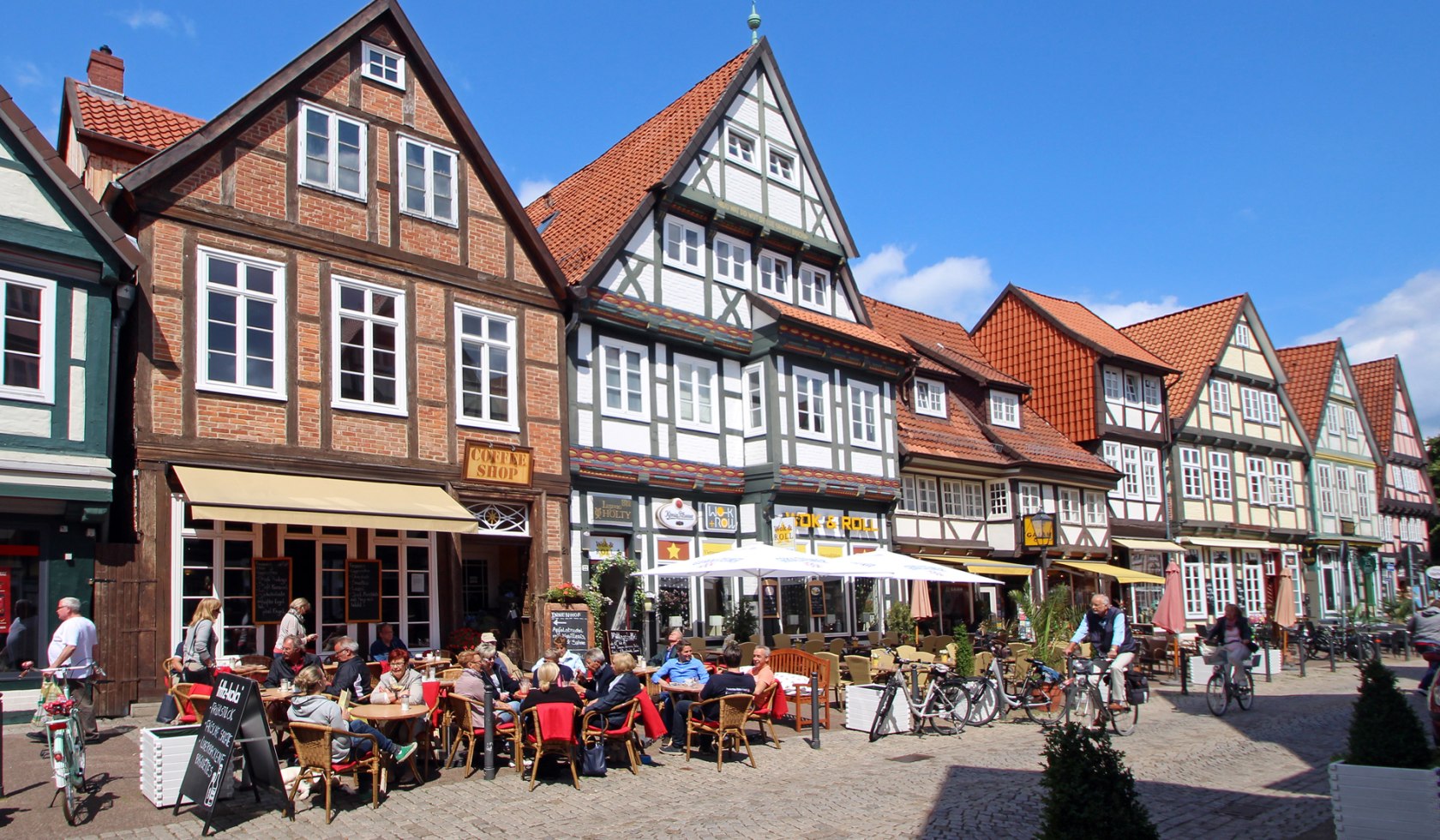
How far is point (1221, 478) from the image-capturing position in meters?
41.7

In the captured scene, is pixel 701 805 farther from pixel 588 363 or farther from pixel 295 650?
pixel 588 363

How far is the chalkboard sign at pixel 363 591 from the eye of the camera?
1722 centimetres

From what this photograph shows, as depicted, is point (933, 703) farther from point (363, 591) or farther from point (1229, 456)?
point (1229, 456)

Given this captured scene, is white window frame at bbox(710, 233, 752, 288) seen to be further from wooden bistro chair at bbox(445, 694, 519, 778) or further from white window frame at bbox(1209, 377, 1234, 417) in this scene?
white window frame at bbox(1209, 377, 1234, 417)

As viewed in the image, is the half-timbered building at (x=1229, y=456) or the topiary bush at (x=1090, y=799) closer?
the topiary bush at (x=1090, y=799)

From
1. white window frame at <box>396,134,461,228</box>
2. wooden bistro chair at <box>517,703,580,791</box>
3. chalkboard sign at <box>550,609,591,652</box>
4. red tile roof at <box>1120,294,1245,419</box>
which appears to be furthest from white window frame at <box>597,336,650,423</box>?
red tile roof at <box>1120,294,1245,419</box>

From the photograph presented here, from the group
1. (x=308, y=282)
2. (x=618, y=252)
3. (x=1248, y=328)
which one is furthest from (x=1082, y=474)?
(x=308, y=282)

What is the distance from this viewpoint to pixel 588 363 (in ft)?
69.6

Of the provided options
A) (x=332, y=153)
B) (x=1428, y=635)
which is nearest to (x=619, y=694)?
(x=1428, y=635)

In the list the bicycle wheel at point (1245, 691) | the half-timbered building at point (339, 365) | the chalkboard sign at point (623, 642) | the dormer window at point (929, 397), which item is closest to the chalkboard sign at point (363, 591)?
the half-timbered building at point (339, 365)

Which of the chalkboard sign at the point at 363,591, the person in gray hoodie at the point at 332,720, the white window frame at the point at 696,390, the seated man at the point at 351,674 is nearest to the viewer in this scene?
the person in gray hoodie at the point at 332,720

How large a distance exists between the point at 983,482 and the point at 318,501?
20571 millimetres

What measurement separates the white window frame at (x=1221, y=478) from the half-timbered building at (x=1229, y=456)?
0.14 ft

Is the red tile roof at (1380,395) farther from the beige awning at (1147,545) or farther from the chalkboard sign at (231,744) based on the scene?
the chalkboard sign at (231,744)
